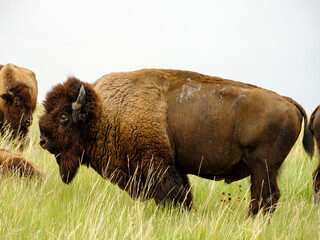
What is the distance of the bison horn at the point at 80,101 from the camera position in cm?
432

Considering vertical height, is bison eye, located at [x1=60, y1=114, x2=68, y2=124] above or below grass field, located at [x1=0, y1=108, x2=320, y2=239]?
above

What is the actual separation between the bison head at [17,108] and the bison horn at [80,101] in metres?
4.89

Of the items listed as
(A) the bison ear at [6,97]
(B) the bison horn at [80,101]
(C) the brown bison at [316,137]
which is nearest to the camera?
(B) the bison horn at [80,101]

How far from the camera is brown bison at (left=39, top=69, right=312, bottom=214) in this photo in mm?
4055

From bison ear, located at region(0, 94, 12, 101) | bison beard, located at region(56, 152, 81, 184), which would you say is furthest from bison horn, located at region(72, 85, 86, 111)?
bison ear, located at region(0, 94, 12, 101)

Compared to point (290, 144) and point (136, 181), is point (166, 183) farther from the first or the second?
point (290, 144)

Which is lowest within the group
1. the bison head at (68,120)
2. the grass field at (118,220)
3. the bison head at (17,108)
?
the bison head at (17,108)

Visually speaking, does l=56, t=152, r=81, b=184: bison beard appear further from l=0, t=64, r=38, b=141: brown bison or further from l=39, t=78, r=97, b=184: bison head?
l=0, t=64, r=38, b=141: brown bison

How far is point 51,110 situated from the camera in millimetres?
4555

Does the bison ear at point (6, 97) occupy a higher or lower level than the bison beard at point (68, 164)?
lower

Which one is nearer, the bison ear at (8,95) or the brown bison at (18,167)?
the brown bison at (18,167)

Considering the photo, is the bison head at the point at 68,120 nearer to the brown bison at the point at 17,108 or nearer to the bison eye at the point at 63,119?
the bison eye at the point at 63,119

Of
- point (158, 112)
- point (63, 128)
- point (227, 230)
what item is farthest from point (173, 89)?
point (227, 230)

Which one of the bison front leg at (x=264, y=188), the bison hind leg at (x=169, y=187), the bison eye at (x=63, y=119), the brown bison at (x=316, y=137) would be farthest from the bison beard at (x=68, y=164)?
the brown bison at (x=316, y=137)
